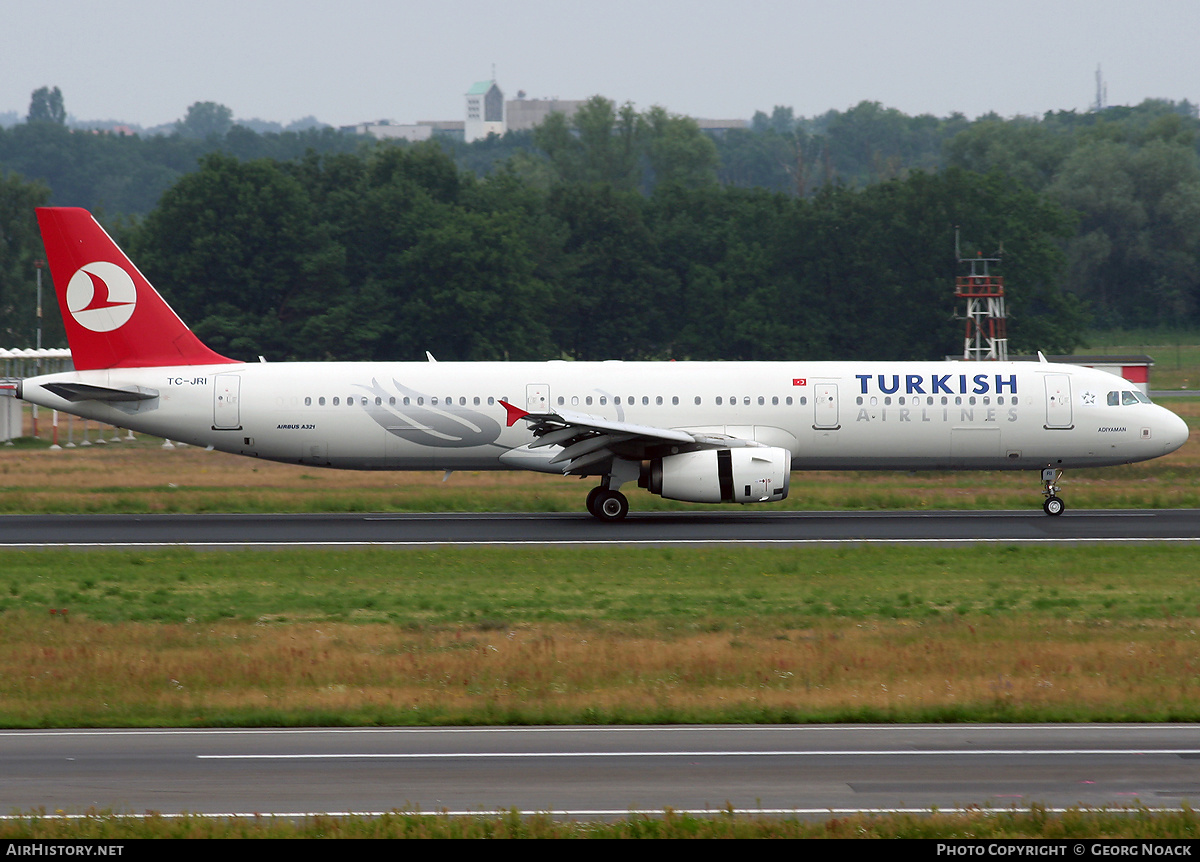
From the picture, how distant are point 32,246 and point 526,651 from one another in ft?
313

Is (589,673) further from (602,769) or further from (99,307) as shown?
(99,307)

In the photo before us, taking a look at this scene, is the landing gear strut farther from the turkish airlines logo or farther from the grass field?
the turkish airlines logo

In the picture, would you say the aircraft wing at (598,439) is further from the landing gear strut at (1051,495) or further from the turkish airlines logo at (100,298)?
the turkish airlines logo at (100,298)

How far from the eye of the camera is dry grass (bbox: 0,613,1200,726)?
14734 mm

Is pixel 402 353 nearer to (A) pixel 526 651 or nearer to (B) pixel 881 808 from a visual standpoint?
(A) pixel 526 651

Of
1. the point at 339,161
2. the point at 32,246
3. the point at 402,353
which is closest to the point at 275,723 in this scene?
the point at 402,353

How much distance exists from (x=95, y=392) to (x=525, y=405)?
10.1 meters

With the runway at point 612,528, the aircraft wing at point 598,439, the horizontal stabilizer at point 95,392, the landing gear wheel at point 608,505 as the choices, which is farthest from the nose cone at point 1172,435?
the horizontal stabilizer at point 95,392

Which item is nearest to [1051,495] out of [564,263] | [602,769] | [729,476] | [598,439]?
[729,476]

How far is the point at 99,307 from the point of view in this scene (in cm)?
3203

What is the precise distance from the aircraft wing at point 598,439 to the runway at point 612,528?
162cm

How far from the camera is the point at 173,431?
1248 inches

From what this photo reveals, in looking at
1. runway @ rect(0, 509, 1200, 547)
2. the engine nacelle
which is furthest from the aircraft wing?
runway @ rect(0, 509, 1200, 547)

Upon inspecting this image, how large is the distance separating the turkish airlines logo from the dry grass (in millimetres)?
13956
